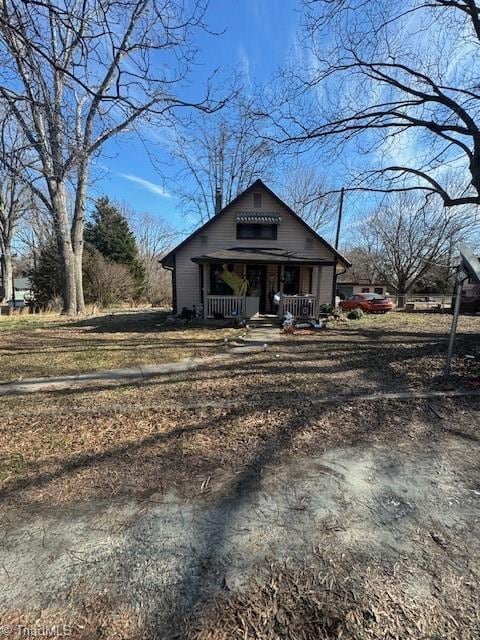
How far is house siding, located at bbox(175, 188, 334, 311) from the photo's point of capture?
15.5 meters

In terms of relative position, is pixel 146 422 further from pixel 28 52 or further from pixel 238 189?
pixel 238 189

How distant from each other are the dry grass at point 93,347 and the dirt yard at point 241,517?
205 cm

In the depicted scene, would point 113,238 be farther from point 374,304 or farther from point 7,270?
point 374,304

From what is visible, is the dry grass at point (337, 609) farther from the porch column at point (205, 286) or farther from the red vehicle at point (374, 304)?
the red vehicle at point (374, 304)

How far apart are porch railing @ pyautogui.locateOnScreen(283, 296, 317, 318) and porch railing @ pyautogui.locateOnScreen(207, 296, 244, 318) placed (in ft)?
6.49

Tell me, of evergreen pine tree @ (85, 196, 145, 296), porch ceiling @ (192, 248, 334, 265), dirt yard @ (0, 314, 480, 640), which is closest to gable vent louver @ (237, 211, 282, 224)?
porch ceiling @ (192, 248, 334, 265)

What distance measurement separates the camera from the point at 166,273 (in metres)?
42.0

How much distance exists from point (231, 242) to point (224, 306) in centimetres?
369

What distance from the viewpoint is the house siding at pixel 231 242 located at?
15477 millimetres

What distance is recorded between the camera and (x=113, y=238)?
1194 inches

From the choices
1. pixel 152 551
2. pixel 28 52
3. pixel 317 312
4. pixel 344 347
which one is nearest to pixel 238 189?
pixel 317 312

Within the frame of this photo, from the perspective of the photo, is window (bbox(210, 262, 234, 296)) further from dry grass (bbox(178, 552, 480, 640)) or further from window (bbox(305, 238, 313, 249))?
dry grass (bbox(178, 552, 480, 640))

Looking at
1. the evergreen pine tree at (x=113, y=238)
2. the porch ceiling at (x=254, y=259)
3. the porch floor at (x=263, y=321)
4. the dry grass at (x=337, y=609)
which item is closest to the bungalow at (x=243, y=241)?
the porch floor at (x=263, y=321)

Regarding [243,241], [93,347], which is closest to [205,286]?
[243,241]
